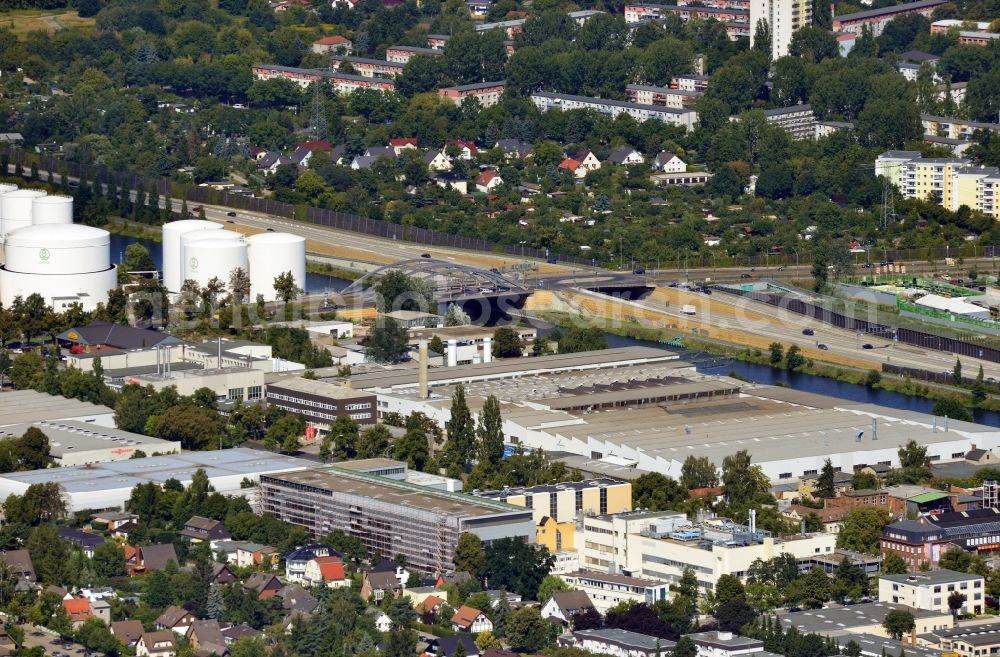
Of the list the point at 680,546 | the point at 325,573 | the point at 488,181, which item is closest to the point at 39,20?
the point at 488,181

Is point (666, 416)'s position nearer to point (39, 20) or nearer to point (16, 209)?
point (16, 209)

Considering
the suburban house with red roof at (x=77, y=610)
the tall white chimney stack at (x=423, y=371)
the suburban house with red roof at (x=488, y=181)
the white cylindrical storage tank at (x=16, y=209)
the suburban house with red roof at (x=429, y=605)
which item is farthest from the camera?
the suburban house with red roof at (x=488, y=181)

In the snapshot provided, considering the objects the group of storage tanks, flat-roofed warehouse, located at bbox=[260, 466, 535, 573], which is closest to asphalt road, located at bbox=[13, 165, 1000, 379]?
the group of storage tanks

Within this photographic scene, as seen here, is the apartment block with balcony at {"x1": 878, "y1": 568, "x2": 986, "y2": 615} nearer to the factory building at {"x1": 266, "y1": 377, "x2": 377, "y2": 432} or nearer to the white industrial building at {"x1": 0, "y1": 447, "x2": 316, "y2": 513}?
the white industrial building at {"x1": 0, "y1": 447, "x2": 316, "y2": 513}

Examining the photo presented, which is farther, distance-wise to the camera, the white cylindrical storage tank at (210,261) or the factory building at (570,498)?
the white cylindrical storage tank at (210,261)

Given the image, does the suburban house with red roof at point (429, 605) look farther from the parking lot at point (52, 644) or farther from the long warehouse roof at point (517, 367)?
the long warehouse roof at point (517, 367)

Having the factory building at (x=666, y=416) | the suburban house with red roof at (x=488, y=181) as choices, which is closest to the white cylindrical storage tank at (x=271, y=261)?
the factory building at (x=666, y=416)

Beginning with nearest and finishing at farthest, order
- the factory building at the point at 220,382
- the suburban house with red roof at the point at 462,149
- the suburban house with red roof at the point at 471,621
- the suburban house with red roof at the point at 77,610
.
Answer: the suburban house with red roof at the point at 471,621, the suburban house with red roof at the point at 77,610, the factory building at the point at 220,382, the suburban house with red roof at the point at 462,149
